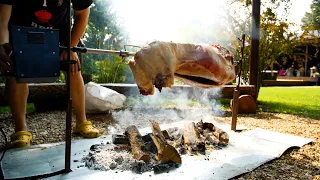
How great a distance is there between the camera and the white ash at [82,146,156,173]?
2.45 metres

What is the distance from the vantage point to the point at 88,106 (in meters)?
5.47

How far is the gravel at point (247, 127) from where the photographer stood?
2.69 meters

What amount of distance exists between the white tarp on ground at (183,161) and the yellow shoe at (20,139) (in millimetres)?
175

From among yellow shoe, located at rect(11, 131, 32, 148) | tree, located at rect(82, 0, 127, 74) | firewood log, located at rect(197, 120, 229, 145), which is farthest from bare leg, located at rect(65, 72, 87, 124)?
tree, located at rect(82, 0, 127, 74)

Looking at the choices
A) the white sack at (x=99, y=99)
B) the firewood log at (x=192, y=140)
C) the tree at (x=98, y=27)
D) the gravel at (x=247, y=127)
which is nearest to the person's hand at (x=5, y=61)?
the gravel at (x=247, y=127)

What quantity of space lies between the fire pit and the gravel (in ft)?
0.13

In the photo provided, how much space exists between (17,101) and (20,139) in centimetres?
46

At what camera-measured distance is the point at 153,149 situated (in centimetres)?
291

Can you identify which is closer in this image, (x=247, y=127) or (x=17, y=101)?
(x=17, y=101)

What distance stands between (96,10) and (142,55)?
419 inches

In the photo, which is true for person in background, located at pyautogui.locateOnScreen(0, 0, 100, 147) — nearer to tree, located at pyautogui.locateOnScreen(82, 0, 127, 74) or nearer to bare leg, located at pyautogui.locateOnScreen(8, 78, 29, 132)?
bare leg, located at pyautogui.locateOnScreen(8, 78, 29, 132)

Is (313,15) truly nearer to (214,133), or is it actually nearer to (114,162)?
(214,133)

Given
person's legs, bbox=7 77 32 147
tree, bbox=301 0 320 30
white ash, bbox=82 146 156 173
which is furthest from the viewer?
tree, bbox=301 0 320 30

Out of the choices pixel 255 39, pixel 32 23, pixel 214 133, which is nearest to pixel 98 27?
pixel 255 39
